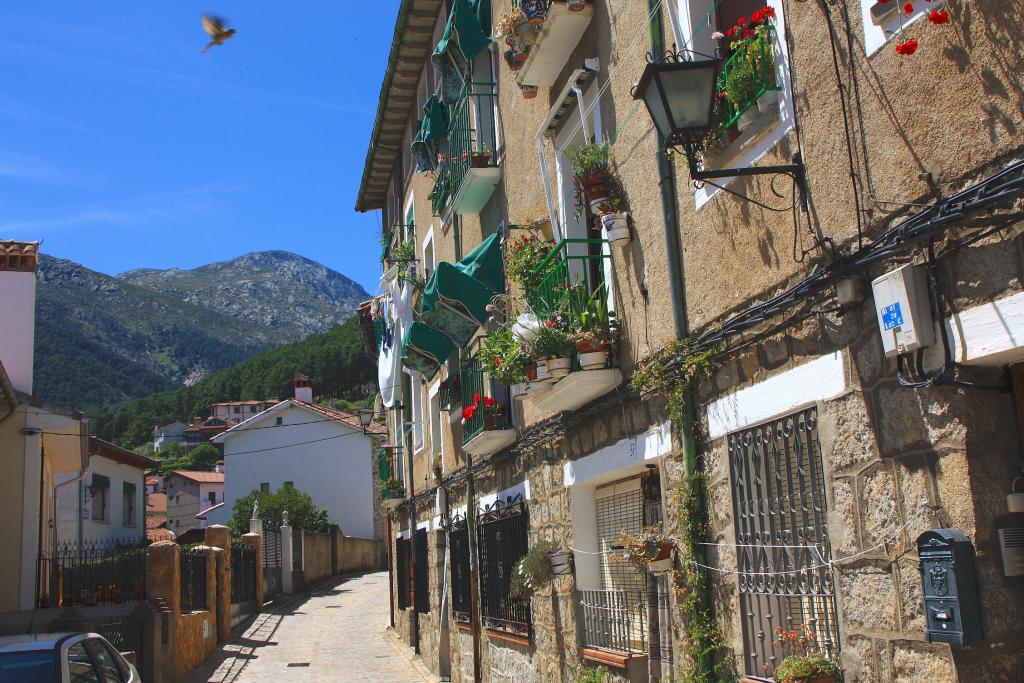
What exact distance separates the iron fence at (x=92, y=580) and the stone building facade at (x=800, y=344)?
9260mm

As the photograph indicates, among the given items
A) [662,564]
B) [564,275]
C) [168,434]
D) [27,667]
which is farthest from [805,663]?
[168,434]


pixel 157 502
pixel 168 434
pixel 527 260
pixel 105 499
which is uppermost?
pixel 168 434

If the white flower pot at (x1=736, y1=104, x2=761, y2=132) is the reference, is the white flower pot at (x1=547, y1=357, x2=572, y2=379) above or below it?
below

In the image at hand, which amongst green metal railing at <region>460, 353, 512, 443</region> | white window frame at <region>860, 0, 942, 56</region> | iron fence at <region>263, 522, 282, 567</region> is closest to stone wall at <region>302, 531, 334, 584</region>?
iron fence at <region>263, 522, 282, 567</region>

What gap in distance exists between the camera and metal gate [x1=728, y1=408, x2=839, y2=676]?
17.2 feet

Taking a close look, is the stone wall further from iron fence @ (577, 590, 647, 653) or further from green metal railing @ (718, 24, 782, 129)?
green metal railing @ (718, 24, 782, 129)

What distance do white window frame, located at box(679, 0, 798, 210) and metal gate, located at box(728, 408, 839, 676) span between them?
1.51 m

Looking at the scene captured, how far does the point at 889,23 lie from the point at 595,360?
3972mm

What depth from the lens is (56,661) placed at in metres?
7.73

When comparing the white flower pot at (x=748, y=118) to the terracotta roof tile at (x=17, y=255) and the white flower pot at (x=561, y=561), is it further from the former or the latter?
the terracotta roof tile at (x=17, y=255)

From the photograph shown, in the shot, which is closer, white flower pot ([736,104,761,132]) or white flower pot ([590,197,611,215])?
white flower pot ([736,104,761,132])

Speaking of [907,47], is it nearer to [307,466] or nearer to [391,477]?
[391,477]

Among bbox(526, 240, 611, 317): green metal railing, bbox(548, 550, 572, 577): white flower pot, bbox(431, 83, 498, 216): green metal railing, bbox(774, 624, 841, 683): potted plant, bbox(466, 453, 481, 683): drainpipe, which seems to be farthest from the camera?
bbox(466, 453, 481, 683): drainpipe

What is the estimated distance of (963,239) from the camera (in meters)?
4.19
